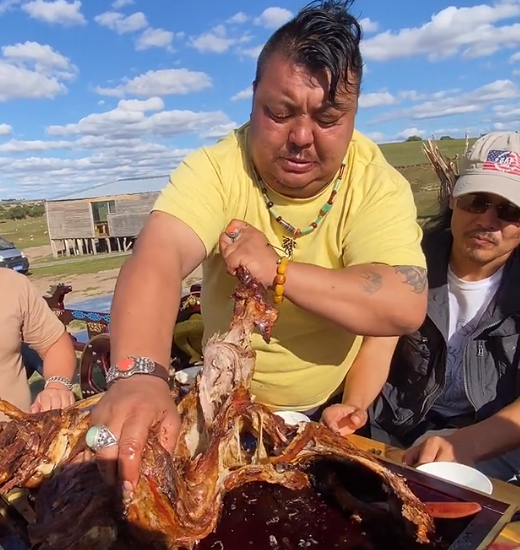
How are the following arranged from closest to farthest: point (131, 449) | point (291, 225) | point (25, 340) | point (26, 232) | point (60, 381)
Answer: point (131, 449), point (291, 225), point (60, 381), point (25, 340), point (26, 232)

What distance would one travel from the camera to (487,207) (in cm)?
250

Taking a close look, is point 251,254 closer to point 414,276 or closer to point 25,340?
point 414,276

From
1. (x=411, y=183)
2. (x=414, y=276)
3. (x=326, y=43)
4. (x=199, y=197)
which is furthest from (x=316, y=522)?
(x=411, y=183)

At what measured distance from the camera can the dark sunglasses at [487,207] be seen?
246 cm

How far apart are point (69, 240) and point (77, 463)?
2813cm

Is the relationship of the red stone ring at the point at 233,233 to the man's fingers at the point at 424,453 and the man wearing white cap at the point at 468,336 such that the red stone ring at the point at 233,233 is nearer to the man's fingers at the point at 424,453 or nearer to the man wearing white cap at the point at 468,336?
the man wearing white cap at the point at 468,336

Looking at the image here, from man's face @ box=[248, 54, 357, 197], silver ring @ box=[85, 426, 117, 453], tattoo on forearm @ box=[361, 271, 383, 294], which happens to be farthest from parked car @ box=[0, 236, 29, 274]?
silver ring @ box=[85, 426, 117, 453]

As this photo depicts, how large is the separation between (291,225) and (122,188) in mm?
27354

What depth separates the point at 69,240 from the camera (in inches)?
1104

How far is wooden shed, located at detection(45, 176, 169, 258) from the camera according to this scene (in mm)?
26344

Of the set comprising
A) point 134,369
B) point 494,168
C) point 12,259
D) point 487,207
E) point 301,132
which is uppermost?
point 301,132

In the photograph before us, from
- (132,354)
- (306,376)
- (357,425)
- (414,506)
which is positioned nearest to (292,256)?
(306,376)

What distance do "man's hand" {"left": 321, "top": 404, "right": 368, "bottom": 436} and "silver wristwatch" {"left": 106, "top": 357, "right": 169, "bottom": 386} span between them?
98 centimetres

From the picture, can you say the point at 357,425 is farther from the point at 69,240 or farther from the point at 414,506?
the point at 69,240
